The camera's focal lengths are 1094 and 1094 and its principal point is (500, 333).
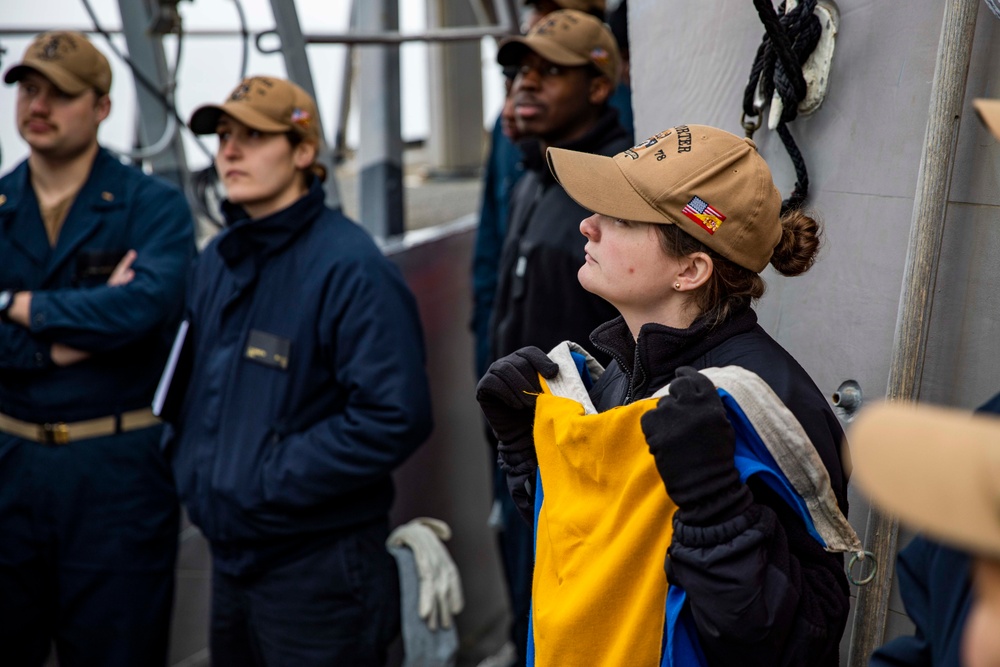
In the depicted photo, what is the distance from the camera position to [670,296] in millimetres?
1667

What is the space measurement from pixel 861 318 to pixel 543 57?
5.03ft

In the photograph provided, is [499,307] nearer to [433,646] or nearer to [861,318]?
[433,646]

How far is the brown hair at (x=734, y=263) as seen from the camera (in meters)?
1.63

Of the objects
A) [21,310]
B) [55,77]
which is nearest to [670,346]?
[21,310]

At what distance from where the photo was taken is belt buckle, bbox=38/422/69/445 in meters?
3.09

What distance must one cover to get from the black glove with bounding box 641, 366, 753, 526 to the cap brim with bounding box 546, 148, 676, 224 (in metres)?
0.32

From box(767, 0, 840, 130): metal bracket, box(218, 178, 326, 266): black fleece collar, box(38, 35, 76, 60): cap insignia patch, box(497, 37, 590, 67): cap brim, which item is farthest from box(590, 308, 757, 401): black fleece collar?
box(38, 35, 76, 60): cap insignia patch

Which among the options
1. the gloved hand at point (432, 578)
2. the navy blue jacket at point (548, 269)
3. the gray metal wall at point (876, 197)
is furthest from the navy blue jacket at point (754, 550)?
the gloved hand at point (432, 578)

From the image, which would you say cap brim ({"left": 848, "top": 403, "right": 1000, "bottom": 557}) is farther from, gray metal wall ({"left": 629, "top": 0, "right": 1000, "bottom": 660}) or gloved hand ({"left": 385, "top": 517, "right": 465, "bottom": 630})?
gloved hand ({"left": 385, "top": 517, "right": 465, "bottom": 630})

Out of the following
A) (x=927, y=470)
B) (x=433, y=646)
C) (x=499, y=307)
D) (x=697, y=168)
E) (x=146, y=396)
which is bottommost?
(x=433, y=646)

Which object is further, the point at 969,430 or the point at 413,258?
the point at 413,258

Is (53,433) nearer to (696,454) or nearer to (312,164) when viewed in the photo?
(312,164)

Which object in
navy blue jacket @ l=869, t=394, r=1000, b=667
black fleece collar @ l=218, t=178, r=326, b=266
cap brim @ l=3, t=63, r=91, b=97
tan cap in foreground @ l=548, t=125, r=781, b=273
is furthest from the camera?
cap brim @ l=3, t=63, r=91, b=97

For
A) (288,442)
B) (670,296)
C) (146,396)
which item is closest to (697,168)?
(670,296)
